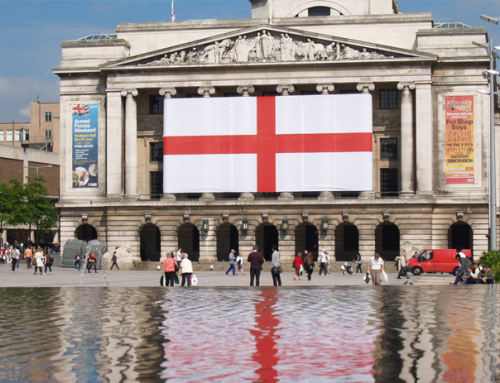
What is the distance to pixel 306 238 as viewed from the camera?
241 ft

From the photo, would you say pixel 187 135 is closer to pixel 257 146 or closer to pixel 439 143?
pixel 257 146

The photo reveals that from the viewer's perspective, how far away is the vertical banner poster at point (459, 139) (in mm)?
68812

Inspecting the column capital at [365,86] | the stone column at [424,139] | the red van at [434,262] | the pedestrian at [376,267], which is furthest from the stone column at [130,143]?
the pedestrian at [376,267]

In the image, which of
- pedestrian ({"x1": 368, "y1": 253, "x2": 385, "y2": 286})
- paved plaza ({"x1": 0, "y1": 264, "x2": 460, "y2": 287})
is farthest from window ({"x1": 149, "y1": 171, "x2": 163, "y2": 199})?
pedestrian ({"x1": 368, "y1": 253, "x2": 385, "y2": 286})

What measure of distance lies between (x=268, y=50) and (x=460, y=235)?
22999 millimetres

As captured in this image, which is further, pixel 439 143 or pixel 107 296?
pixel 439 143

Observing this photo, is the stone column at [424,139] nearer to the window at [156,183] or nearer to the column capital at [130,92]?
the window at [156,183]

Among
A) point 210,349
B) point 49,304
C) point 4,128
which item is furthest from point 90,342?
point 4,128

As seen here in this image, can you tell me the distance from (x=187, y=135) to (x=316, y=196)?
12.4 metres

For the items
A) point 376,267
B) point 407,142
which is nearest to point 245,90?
point 407,142

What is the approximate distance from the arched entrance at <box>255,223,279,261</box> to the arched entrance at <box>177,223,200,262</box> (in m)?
5.72

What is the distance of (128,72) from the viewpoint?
72.1 m

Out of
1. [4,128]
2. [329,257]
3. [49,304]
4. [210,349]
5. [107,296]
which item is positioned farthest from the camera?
[4,128]

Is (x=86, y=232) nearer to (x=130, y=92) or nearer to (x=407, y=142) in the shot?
(x=130, y=92)
